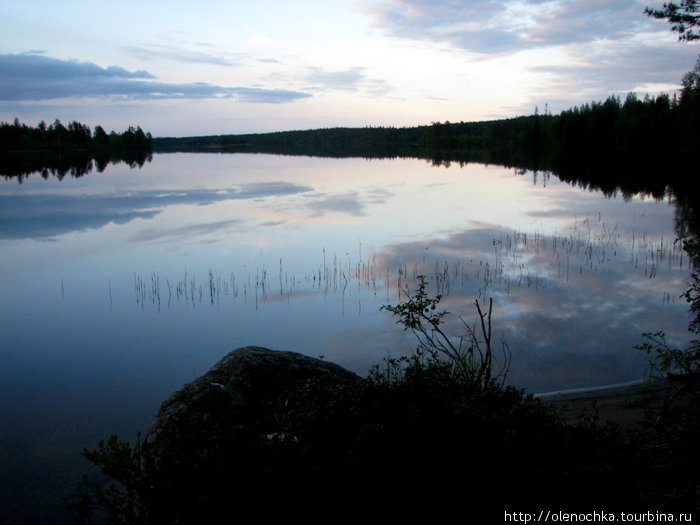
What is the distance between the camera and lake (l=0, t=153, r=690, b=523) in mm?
7969

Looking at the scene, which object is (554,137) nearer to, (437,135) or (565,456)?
(437,135)

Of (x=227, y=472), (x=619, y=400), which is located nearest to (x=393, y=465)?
(x=227, y=472)

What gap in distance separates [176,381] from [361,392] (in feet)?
17.8

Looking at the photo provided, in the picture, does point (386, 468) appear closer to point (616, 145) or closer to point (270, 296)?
point (270, 296)

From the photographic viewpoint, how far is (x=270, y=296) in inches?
514

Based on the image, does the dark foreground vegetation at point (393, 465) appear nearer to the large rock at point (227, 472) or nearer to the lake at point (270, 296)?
the large rock at point (227, 472)

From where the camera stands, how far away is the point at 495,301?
39.4 ft

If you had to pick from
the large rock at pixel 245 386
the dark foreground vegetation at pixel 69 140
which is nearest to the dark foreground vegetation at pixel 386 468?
the large rock at pixel 245 386

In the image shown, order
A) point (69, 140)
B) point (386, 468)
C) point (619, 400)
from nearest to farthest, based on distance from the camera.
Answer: point (386, 468), point (619, 400), point (69, 140)

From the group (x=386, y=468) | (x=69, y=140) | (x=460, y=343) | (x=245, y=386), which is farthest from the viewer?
(x=69, y=140)

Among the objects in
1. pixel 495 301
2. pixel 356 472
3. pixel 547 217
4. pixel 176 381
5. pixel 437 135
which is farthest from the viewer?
pixel 437 135

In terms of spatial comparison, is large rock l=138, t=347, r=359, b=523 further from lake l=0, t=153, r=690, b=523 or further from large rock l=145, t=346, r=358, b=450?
lake l=0, t=153, r=690, b=523

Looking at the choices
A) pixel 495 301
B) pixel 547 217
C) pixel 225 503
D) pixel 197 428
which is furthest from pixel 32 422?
pixel 547 217

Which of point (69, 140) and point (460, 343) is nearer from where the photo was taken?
point (460, 343)
